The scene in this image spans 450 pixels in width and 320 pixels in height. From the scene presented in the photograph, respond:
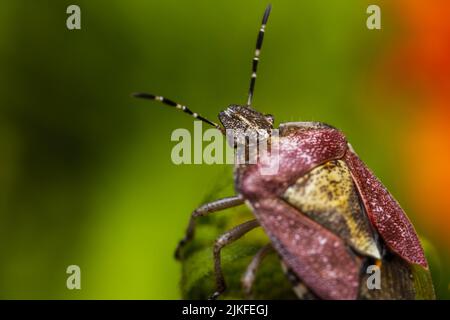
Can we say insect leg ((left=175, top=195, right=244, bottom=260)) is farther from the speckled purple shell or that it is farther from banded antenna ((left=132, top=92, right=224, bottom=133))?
banded antenna ((left=132, top=92, right=224, bottom=133))

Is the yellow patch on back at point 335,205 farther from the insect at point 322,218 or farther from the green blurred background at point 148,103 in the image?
the green blurred background at point 148,103

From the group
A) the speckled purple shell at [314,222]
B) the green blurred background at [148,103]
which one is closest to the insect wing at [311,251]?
the speckled purple shell at [314,222]

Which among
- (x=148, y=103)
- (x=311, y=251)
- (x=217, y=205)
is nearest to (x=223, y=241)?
(x=217, y=205)

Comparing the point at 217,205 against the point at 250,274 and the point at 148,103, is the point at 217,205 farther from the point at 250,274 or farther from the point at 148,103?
the point at 148,103

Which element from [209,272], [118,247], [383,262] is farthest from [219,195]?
[118,247]

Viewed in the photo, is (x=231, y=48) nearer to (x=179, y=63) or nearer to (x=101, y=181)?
(x=179, y=63)

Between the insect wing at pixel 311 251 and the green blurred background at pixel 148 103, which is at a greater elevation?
the green blurred background at pixel 148 103

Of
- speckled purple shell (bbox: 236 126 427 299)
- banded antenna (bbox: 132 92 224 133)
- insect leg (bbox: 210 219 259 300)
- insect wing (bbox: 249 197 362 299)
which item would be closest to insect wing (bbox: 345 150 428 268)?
speckled purple shell (bbox: 236 126 427 299)
